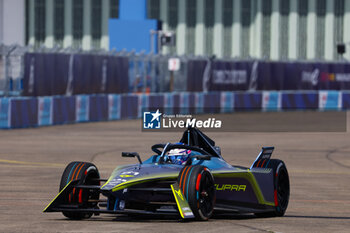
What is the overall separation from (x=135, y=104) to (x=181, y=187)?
27991 mm

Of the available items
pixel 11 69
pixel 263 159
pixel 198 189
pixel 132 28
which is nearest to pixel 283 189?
pixel 263 159

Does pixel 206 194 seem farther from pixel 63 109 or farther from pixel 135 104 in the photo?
pixel 135 104

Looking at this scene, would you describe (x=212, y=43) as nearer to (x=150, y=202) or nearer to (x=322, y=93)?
(x=322, y=93)

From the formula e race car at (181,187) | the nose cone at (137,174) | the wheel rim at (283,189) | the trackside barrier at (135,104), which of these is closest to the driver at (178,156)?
the formula e race car at (181,187)

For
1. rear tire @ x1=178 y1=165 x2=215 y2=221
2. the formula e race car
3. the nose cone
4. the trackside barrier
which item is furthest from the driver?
the trackside barrier

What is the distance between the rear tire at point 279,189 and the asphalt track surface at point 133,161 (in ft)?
0.59

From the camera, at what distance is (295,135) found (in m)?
30.0

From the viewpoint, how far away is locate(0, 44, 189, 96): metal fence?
29547mm

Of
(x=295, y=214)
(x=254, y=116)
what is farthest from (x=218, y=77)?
(x=295, y=214)

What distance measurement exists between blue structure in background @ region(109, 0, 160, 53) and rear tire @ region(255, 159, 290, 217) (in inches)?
1551

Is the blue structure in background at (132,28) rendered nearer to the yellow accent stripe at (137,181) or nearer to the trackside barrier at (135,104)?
the trackside barrier at (135,104)

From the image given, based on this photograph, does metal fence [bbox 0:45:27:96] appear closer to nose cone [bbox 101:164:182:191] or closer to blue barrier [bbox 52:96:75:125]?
blue barrier [bbox 52:96:75:125]

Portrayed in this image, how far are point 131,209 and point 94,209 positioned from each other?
0.43 metres

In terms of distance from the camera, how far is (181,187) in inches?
386
